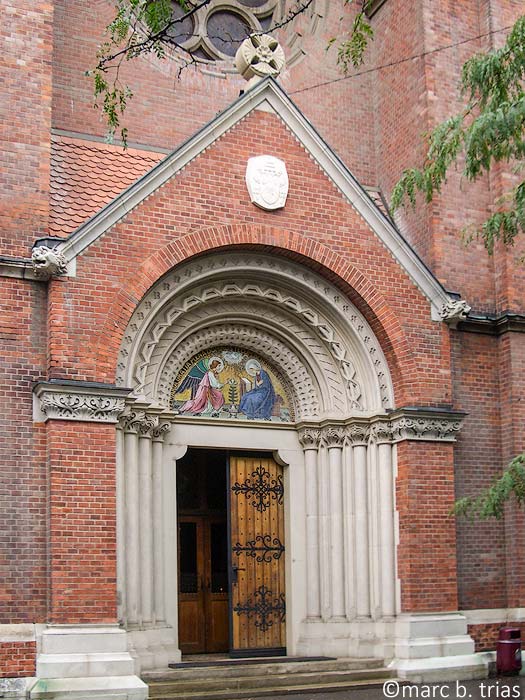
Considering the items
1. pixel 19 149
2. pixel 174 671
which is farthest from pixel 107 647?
pixel 19 149

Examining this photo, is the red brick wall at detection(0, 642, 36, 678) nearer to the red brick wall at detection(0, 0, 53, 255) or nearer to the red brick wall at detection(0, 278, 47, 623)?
the red brick wall at detection(0, 278, 47, 623)

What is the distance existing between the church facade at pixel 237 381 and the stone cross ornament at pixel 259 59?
19cm

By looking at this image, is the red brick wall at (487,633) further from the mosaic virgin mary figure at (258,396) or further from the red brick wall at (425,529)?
the mosaic virgin mary figure at (258,396)

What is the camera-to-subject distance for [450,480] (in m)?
14.7

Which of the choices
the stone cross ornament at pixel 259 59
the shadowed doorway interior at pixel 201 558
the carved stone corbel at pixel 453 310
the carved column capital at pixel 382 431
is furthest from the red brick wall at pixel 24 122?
the carved stone corbel at pixel 453 310

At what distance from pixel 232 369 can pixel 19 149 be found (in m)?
4.09

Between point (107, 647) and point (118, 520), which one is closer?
point (107, 647)

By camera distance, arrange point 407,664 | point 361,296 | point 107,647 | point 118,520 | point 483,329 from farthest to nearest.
→ point 483,329 → point 361,296 → point 407,664 → point 118,520 → point 107,647

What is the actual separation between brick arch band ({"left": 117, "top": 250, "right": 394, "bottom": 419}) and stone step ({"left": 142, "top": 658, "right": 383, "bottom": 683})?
10.8ft

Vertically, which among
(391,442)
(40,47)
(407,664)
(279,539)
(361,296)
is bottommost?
(407,664)

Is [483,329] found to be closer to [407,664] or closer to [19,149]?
[407,664]

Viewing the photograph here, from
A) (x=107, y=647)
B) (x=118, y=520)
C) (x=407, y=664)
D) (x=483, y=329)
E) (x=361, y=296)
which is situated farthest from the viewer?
(x=483, y=329)

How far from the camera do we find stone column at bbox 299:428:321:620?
47.8ft

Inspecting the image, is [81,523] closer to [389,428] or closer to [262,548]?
[262,548]
